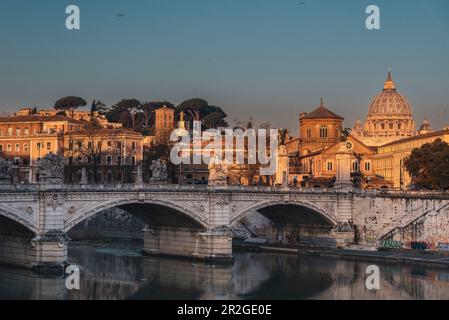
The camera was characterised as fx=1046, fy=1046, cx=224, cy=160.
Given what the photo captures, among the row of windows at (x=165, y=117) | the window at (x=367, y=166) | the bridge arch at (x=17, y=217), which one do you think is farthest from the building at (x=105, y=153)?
the bridge arch at (x=17, y=217)

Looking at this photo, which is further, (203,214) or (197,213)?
(203,214)

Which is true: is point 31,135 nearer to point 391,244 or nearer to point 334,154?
point 334,154

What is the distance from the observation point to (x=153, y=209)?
60.9 m

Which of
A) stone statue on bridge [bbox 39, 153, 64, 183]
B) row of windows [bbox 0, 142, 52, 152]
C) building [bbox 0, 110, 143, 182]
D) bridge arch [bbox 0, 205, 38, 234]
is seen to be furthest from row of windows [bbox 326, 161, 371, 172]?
bridge arch [bbox 0, 205, 38, 234]

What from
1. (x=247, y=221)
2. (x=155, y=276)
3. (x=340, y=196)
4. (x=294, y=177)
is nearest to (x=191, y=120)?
(x=294, y=177)

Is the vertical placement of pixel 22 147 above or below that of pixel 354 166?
above

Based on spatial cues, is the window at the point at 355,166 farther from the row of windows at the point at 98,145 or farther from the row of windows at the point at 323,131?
the row of windows at the point at 98,145

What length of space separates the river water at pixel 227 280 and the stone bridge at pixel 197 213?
54.1 inches

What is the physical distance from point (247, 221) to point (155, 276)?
63.8ft

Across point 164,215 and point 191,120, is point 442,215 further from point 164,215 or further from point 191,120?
point 191,120

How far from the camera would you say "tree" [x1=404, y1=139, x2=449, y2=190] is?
72562 millimetres

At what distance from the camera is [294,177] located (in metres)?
102

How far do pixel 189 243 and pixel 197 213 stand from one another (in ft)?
7.81

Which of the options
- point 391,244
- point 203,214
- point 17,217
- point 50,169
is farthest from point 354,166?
point 17,217
